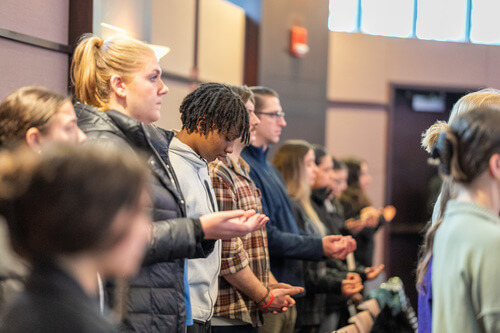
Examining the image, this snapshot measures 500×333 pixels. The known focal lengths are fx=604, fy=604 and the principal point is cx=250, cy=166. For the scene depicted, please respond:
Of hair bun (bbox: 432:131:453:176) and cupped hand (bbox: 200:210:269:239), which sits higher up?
hair bun (bbox: 432:131:453:176)

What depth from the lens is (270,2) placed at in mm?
5559

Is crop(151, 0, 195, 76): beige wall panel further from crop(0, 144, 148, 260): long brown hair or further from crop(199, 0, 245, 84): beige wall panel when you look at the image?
crop(0, 144, 148, 260): long brown hair

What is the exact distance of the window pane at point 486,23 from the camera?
25.2ft

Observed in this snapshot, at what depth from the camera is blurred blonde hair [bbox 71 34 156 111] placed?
2.07m

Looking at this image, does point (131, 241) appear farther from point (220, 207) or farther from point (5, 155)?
point (220, 207)

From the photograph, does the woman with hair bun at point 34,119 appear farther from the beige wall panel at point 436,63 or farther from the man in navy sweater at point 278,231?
the beige wall panel at point 436,63

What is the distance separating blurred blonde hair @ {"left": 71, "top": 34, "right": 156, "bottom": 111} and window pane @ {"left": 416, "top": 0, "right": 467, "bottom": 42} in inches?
239

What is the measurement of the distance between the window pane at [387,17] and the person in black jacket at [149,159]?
5.70m

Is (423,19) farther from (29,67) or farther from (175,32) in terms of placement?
(29,67)

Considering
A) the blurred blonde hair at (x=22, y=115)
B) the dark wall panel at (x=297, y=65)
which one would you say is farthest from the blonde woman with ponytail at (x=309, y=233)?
the blurred blonde hair at (x=22, y=115)

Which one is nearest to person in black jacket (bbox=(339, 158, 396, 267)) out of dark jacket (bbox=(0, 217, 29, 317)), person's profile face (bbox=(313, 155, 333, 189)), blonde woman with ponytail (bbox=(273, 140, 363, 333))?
person's profile face (bbox=(313, 155, 333, 189))

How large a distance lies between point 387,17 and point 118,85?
6.03 meters

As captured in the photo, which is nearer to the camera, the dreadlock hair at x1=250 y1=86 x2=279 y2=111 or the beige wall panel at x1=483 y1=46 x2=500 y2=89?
the dreadlock hair at x1=250 y1=86 x2=279 y2=111

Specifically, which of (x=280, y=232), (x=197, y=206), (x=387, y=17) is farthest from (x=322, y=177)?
(x=387, y=17)
